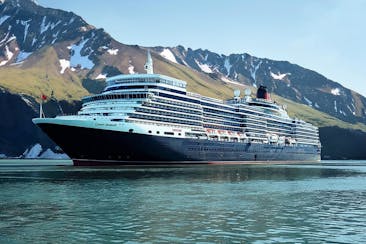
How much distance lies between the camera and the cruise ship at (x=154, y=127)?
93.9m

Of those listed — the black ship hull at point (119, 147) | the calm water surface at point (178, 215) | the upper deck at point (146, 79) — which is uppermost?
the upper deck at point (146, 79)

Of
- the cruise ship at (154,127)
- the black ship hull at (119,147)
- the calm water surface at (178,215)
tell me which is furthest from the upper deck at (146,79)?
the calm water surface at (178,215)

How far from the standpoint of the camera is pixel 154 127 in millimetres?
98562

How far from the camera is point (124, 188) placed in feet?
162

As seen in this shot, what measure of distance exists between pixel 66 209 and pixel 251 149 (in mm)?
108059

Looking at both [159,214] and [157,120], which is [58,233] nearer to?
[159,214]

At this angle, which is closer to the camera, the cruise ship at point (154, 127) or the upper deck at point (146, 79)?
the cruise ship at point (154, 127)

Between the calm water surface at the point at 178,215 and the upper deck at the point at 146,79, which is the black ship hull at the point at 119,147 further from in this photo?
the calm water surface at the point at 178,215

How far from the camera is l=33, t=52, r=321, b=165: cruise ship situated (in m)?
93.9

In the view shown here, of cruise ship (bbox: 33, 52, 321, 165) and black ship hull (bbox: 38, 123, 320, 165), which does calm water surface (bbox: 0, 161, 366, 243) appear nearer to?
black ship hull (bbox: 38, 123, 320, 165)

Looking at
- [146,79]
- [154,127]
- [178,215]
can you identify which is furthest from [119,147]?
[178,215]

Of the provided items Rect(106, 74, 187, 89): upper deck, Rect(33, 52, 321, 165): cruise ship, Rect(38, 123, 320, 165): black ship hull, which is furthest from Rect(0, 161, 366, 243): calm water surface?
Rect(106, 74, 187, 89): upper deck

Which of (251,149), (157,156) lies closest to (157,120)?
(157,156)

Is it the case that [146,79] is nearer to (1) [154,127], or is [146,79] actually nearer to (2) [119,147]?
(1) [154,127]
